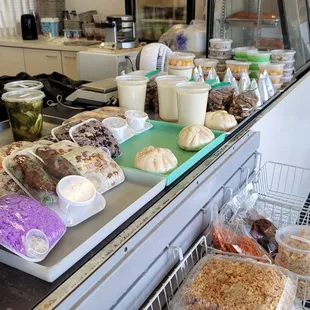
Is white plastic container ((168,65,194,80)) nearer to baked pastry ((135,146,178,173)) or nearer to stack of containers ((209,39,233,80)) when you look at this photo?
stack of containers ((209,39,233,80))

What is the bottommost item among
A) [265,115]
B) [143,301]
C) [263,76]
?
[143,301]

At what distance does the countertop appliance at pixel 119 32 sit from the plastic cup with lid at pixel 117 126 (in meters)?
1.94

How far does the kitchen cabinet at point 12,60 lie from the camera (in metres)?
3.98

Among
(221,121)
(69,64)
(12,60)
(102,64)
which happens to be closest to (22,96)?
(221,121)

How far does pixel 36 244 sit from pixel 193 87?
806 mm

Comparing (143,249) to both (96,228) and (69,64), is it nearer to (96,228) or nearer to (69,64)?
(96,228)

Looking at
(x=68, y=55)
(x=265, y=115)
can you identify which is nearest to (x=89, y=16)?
(x=68, y=55)

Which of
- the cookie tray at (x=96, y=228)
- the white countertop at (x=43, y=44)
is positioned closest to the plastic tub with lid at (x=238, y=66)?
the cookie tray at (x=96, y=228)

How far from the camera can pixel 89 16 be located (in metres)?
4.06

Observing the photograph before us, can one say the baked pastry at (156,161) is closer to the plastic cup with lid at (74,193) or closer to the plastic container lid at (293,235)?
the plastic cup with lid at (74,193)

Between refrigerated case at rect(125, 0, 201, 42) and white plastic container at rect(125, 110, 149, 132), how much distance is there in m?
2.38

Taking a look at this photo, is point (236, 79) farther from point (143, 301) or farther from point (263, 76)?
point (143, 301)

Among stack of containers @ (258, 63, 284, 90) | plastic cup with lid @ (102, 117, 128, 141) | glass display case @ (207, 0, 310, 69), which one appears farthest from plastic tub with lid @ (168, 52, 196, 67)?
glass display case @ (207, 0, 310, 69)

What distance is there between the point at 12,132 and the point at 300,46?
1.88m
